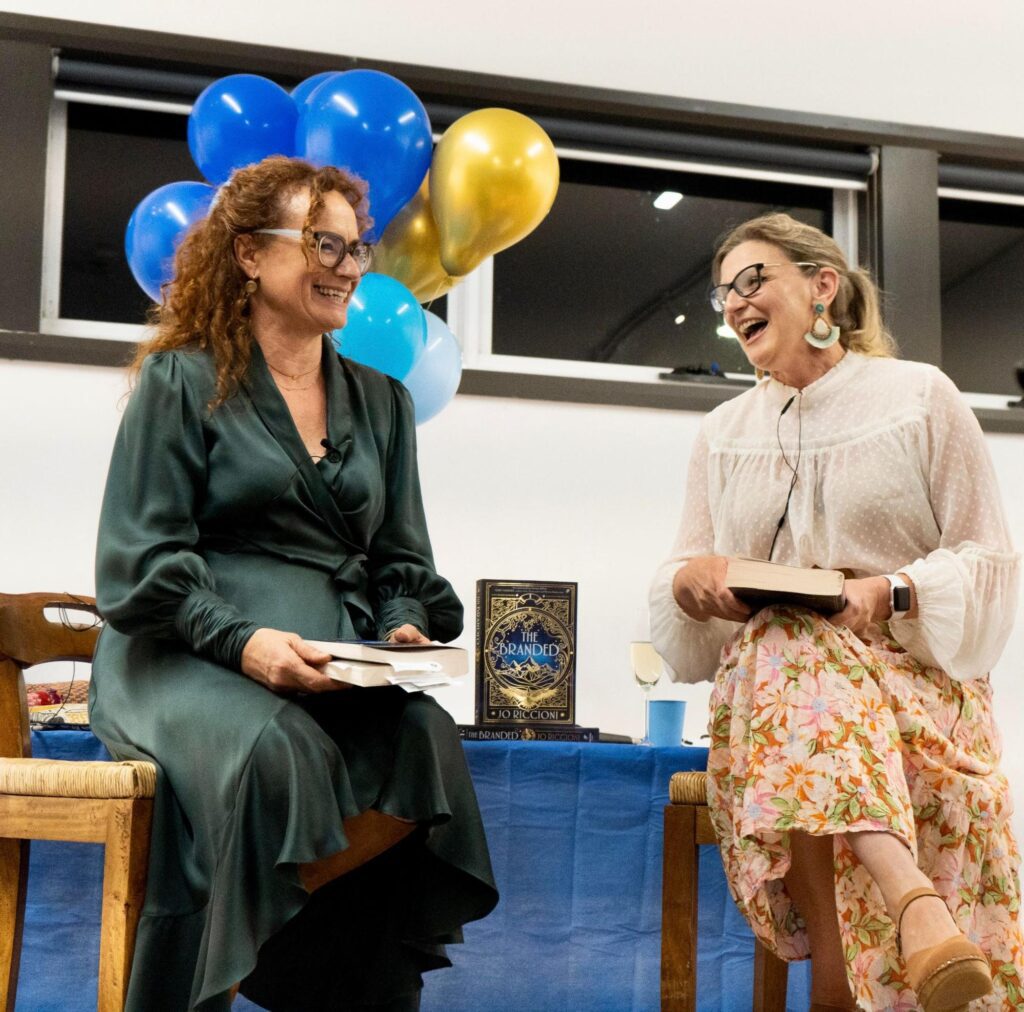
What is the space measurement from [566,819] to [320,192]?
1.19 metres

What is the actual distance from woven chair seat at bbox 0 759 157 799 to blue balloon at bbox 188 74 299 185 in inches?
52.3

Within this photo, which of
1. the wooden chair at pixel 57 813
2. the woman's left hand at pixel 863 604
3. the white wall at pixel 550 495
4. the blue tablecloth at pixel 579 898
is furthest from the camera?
the white wall at pixel 550 495

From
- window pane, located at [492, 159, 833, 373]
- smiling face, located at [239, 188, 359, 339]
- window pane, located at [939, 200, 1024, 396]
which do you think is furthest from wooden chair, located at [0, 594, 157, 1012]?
window pane, located at [939, 200, 1024, 396]

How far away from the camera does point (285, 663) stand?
1.55 meters

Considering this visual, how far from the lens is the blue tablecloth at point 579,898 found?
7.63 feet

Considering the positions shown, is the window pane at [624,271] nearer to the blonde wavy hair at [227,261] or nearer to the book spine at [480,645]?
the book spine at [480,645]

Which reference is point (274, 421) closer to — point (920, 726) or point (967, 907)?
point (920, 726)

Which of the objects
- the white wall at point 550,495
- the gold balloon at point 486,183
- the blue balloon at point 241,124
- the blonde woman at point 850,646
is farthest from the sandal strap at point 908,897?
the blue balloon at point 241,124

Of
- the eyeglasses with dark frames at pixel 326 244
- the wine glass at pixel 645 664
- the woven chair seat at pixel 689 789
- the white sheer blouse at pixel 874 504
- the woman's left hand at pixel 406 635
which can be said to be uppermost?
the eyeglasses with dark frames at pixel 326 244

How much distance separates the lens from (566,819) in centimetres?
238

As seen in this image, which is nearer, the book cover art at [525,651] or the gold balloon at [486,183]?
the book cover art at [525,651]

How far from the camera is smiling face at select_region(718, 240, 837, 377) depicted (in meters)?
2.13

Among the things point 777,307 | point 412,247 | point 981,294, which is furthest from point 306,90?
point 981,294

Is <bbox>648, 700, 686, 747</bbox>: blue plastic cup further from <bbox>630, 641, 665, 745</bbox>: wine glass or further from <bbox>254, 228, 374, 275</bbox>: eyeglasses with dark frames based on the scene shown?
<bbox>254, 228, 374, 275</bbox>: eyeglasses with dark frames
